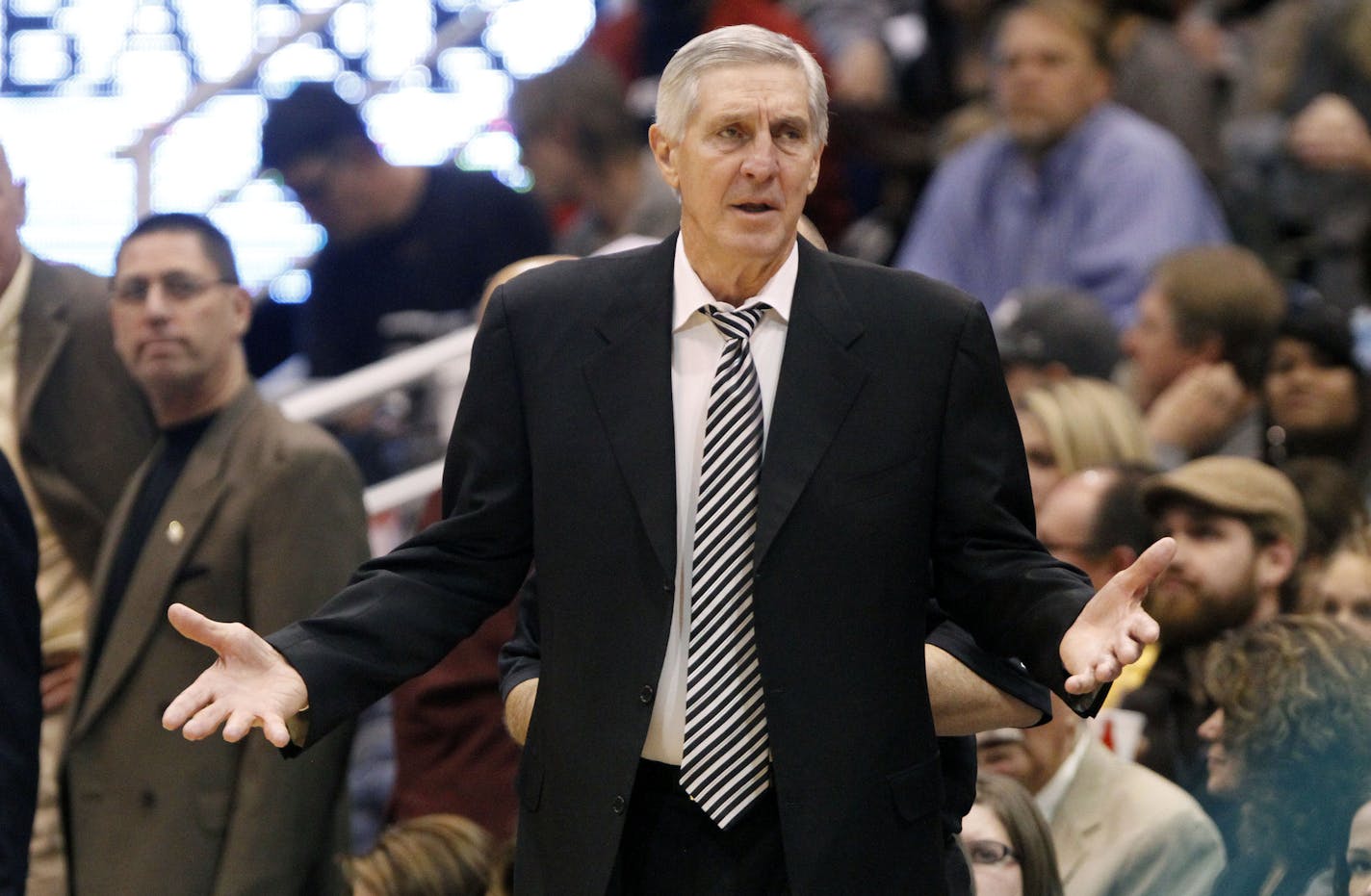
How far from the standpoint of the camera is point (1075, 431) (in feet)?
19.7

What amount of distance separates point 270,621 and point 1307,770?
1.98 meters

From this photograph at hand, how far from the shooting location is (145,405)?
5051 millimetres

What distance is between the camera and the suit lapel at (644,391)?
3.01m

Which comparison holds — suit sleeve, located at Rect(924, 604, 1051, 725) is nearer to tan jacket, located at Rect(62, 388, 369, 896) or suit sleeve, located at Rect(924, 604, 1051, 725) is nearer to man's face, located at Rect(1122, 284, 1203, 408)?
tan jacket, located at Rect(62, 388, 369, 896)

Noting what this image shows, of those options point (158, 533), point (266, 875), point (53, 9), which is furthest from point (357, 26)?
point (266, 875)

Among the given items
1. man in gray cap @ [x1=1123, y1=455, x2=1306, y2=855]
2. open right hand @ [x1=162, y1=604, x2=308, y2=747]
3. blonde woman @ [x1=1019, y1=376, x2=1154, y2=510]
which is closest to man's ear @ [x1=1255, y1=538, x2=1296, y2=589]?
man in gray cap @ [x1=1123, y1=455, x2=1306, y2=855]

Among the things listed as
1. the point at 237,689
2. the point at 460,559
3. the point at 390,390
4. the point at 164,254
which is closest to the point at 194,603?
the point at 164,254

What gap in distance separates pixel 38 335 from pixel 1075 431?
103 inches

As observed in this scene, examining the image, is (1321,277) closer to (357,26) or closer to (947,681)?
(357,26)

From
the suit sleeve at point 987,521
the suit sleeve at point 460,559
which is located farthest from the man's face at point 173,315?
the suit sleeve at point 987,521

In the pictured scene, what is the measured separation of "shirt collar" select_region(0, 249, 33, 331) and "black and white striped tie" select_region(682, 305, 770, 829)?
8.12 feet

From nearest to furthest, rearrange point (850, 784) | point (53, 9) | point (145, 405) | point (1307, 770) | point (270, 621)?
point (850, 784), point (1307, 770), point (270, 621), point (145, 405), point (53, 9)

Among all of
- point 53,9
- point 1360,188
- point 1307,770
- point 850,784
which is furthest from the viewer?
point 53,9

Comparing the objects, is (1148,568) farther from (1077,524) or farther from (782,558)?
(1077,524)
